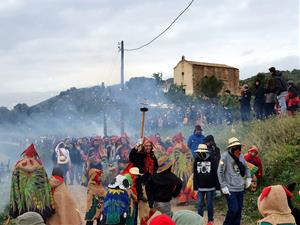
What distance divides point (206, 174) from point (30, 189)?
366cm

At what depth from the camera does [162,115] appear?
28172 mm

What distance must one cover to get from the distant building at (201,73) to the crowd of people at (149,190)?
4329 cm

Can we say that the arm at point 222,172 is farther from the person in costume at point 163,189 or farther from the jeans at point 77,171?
the jeans at point 77,171

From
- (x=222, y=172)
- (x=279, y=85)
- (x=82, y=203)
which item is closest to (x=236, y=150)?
(x=222, y=172)

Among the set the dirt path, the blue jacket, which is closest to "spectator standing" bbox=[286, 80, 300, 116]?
the blue jacket

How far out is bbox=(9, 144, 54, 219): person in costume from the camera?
7.69 meters

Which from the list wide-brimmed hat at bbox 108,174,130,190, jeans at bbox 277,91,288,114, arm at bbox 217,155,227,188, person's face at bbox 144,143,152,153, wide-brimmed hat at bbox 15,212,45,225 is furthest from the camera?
jeans at bbox 277,91,288,114

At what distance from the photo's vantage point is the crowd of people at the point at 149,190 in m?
5.79

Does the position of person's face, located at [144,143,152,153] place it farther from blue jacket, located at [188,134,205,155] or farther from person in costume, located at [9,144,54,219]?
blue jacket, located at [188,134,205,155]

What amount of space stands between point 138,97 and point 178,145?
2066cm

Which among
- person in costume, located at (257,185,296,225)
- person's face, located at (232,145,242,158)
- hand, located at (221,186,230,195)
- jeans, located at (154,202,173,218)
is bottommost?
jeans, located at (154,202,173,218)

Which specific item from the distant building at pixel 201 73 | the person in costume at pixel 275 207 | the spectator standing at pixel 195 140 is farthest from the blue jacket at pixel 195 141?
the distant building at pixel 201 73

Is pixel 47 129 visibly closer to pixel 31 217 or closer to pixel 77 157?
pixel 77 157

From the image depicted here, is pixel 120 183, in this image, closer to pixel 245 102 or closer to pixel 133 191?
pixel 133 191
